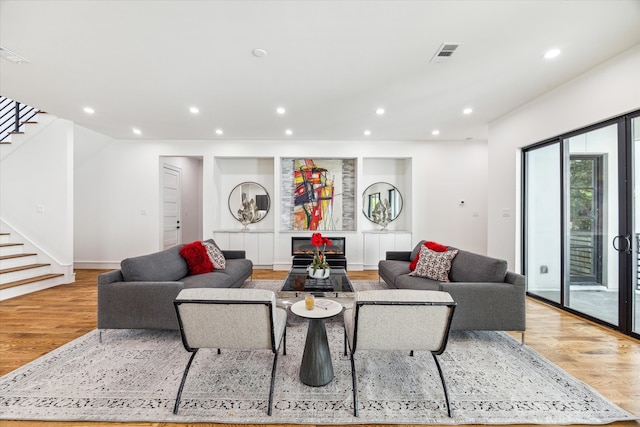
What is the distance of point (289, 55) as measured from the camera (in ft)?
8.79

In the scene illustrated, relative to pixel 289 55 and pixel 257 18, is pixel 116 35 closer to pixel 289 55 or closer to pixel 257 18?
pixel 257 18

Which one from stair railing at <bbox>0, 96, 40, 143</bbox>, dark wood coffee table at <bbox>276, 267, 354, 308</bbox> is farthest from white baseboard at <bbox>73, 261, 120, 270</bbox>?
dark wood coffee table at <bbox>276, 267, 354, 308</bbox>

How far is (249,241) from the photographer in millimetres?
5832

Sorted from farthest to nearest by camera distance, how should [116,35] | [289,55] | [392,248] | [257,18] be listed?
[392,248] → [289,55] → [116,35] → [257,18]

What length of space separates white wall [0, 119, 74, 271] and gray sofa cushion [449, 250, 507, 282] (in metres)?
6.08

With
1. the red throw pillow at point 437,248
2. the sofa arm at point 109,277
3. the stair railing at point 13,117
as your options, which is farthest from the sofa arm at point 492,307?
the stair railing at point 13,117

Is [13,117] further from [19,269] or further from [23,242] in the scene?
[19,269]

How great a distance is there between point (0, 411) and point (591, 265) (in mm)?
5428

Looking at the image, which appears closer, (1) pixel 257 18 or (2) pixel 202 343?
(2) pixel 202 343

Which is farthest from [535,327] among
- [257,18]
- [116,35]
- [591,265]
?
[116,35]

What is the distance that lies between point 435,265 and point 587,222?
190cm

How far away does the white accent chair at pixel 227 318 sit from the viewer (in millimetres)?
1639

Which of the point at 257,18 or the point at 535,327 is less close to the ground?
the point at 257,18

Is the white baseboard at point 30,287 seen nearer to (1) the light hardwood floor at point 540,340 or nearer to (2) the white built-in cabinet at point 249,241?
(1) the light hardwood floor at point 540,340
